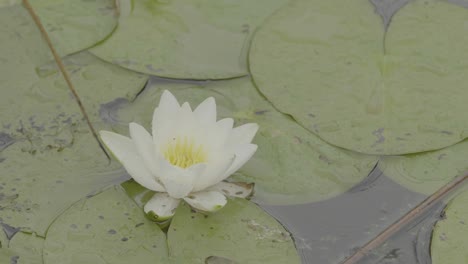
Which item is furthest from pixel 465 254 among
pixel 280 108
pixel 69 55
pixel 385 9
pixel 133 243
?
pixel 69 55

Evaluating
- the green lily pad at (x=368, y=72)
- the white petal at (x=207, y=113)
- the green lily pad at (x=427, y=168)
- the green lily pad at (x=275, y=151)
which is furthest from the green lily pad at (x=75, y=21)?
the green lily pad at (x=427, y=168)

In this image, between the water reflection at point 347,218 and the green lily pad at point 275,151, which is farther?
the green lily pad at point 275,151

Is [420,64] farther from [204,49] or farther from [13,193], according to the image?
[13,193]

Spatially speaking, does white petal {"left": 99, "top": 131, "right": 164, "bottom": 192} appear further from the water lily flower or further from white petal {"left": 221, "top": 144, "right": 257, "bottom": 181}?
white petal {"left": 221, "top": 144, "right": 257, "bottom": 181}

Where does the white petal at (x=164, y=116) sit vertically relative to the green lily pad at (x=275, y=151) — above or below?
above

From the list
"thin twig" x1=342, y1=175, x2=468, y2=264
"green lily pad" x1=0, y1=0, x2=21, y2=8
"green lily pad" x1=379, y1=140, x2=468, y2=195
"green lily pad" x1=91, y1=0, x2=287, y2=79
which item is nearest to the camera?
"thin twig" x1=342, y1=175, x2=468, y2=264

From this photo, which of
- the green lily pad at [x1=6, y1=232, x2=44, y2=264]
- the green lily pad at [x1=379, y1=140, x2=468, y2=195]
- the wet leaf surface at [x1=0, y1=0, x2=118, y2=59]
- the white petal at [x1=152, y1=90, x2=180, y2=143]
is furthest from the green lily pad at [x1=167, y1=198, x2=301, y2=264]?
the wet leaf surface at [x1=0, y1=0, x2=118, y2=59]

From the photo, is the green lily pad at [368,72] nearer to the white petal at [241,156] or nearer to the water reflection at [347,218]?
the water reflection at [347,218]
